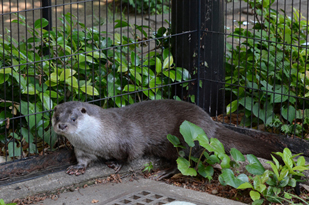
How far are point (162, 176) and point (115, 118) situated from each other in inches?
26.4

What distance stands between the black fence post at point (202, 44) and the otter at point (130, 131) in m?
0.71

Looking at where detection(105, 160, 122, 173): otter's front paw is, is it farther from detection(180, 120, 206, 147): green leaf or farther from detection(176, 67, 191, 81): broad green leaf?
detection(176, 67, 191, 81): broad green leaf

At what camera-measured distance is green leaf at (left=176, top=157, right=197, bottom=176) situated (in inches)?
151

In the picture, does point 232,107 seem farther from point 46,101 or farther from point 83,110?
point 46,101

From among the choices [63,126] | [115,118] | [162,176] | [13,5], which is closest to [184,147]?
[162,176]

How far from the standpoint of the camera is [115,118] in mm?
4137

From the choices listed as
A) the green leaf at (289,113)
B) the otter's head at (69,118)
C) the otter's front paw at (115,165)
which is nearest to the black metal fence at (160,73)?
the green leaf at (289,113)

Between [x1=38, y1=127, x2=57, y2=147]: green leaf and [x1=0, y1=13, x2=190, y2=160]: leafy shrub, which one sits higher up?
[x1=0, y1=13, x2=190, y2=160]: leafy shrub

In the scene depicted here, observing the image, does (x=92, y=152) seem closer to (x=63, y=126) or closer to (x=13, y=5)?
(x=63, y=126)

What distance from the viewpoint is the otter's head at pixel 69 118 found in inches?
149

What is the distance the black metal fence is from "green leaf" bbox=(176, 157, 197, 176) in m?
0.95

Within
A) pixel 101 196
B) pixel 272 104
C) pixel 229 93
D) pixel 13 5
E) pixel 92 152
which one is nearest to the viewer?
pixel 101 196

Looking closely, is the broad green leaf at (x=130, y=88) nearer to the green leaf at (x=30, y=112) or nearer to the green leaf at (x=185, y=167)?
the green leaf at (x=30, y=112)

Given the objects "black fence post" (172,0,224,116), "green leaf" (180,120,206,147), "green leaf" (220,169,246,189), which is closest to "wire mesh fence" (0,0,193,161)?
"black fence post" (172,0,224,116)
